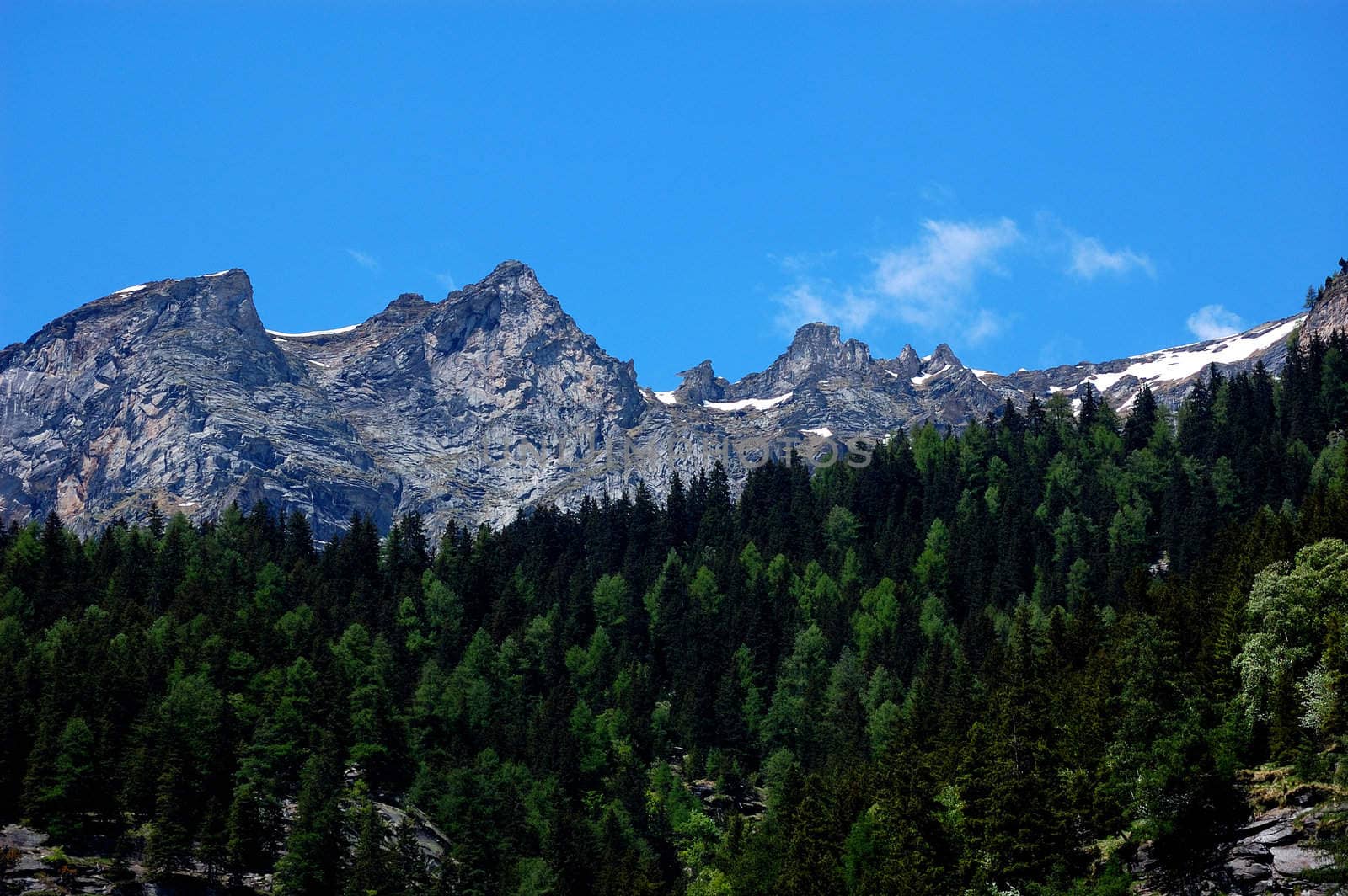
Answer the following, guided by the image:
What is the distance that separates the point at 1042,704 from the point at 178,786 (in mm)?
55076

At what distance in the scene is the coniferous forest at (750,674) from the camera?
247ft

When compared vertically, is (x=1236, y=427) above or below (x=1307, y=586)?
above

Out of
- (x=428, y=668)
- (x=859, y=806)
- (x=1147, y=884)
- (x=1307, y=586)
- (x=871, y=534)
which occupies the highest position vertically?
(x=871, y=534)

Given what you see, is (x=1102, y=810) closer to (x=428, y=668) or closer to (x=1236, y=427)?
(x=428, y=668)

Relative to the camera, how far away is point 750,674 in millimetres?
137375

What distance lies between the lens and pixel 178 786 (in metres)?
97.8

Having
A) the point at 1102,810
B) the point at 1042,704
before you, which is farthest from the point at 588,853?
the point at 1102,810

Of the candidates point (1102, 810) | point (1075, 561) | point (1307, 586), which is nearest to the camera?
point (1102, 810)

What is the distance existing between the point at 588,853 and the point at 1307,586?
52.2m

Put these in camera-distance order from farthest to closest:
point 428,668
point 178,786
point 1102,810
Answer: point 428,668
point 178,786
point 1102,810

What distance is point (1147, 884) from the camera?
68.1 meters

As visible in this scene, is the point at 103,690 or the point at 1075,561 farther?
the point at 1075,561

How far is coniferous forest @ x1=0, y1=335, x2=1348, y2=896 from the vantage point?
247 feet

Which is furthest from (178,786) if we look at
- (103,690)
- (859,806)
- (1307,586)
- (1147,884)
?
(1307,586)
